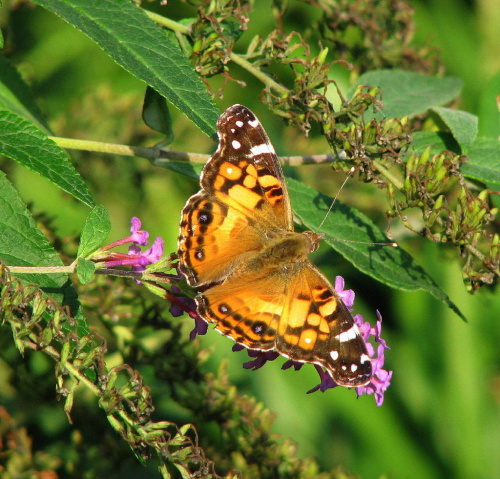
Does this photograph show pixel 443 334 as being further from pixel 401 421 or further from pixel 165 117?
pixel 165 117

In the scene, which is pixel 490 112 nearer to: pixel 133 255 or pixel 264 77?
pixel 264 77

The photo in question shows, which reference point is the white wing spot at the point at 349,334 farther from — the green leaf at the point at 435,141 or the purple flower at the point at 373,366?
the green leaf at the point at 435,141

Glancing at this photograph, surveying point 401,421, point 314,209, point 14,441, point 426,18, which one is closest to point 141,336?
point 14,441

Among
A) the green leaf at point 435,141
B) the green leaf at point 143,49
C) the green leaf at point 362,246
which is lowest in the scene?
the green leaf at point 362,246

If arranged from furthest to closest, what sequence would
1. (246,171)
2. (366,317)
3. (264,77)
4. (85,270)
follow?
1. (366,317)
2. (246,171)
3. (264,77)
4. (85,270)

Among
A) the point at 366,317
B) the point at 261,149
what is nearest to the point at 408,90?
the point at 261,149

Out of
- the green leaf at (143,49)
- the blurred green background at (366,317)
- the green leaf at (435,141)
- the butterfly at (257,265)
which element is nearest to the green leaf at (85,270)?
the butterfly at (257,265)

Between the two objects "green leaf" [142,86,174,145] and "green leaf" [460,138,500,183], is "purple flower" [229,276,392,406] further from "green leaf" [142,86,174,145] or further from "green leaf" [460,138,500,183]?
"green leaf" [142,86,174,145]
